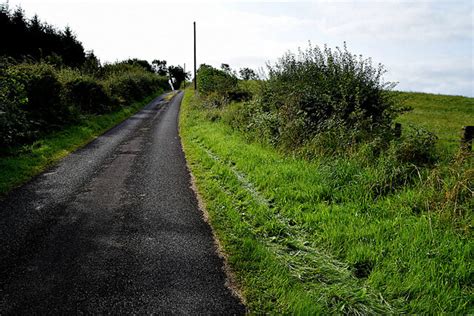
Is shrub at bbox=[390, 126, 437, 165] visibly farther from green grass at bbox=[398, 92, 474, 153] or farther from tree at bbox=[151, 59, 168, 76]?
tree at bbox=[151, 59, 168, 76]

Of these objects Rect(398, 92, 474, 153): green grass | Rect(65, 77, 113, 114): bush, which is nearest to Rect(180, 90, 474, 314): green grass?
Rect(65, 77, 113, 114): bush

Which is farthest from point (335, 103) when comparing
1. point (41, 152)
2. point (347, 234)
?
point (41, 152)

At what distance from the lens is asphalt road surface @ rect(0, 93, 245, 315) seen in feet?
10.7

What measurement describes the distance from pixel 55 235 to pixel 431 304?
496 centimetres

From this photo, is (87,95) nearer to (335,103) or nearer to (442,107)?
(335,103)

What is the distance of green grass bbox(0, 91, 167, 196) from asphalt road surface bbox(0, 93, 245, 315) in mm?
481

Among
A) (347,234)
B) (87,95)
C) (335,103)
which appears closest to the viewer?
(347,234)

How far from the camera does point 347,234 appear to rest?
4.30 metres

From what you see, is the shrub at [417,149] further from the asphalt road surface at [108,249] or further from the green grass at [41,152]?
the green grass at [41,152]

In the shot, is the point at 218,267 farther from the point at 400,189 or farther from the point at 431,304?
the point at 400,189

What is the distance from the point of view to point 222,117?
14414mm

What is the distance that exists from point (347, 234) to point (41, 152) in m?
9.45

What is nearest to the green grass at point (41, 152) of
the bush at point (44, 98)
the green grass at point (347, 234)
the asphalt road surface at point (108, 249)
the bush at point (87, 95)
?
the asphalt road surface at point (108, 249)

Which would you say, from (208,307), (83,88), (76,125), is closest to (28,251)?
(208,307)
